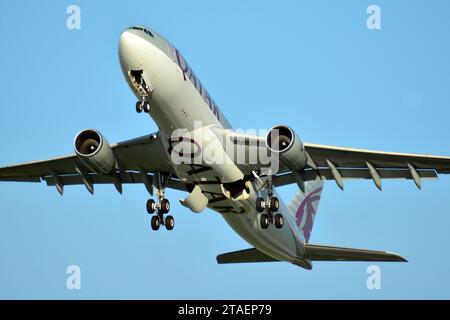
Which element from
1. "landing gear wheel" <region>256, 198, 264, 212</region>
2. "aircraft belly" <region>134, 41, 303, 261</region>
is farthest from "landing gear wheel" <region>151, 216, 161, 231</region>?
"landing gear wheel" <region>256, 198, 264, 212</region>

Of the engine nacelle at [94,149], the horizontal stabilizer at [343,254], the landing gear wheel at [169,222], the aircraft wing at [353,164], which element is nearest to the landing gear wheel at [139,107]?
the engine nacelle at [94,149]

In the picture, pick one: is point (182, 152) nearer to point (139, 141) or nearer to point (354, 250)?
point (139, 141)

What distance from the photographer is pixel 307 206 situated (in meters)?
43.9

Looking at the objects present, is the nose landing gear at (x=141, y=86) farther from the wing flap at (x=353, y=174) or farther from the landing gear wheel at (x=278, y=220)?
the landing gear wheel at (x=278, y=220)

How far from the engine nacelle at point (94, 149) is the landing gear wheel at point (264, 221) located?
236 inches

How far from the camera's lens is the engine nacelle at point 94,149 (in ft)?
108

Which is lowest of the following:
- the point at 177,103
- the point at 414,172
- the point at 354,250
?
the point at 354,250

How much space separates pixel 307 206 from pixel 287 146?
12865mm

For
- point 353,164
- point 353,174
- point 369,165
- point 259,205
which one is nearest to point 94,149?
point 259,205

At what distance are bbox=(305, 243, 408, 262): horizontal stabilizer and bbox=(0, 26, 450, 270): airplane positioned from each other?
0.05 m

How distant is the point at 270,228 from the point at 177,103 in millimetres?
8598

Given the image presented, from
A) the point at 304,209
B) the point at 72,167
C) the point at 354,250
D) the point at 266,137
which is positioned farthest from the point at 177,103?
the point at 304,209

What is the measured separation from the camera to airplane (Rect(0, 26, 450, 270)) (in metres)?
30.0

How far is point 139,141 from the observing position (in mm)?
34000
